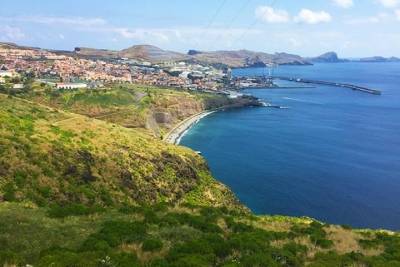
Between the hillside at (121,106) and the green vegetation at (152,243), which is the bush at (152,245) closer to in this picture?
the green vegetation at (152,243)

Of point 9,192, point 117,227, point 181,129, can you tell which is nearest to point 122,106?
point 181,129

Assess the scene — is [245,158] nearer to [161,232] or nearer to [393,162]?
[393,162]

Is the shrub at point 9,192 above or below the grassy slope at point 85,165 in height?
above

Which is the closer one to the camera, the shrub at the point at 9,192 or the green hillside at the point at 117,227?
the green hillside at the point at 117,227

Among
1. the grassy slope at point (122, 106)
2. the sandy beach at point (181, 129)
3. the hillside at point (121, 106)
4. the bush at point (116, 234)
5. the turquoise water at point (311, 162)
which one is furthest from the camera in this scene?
the grassy slope at point (122, 106)

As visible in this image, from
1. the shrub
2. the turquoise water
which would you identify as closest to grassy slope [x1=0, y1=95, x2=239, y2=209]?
the shrub

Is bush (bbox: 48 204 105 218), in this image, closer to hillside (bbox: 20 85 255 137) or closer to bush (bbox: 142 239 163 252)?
bush (bbox: 142 239 163 252)

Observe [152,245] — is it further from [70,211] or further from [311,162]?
[311,162]

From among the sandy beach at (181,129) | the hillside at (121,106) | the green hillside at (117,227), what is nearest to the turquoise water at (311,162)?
the sandy beach at (181,129)
